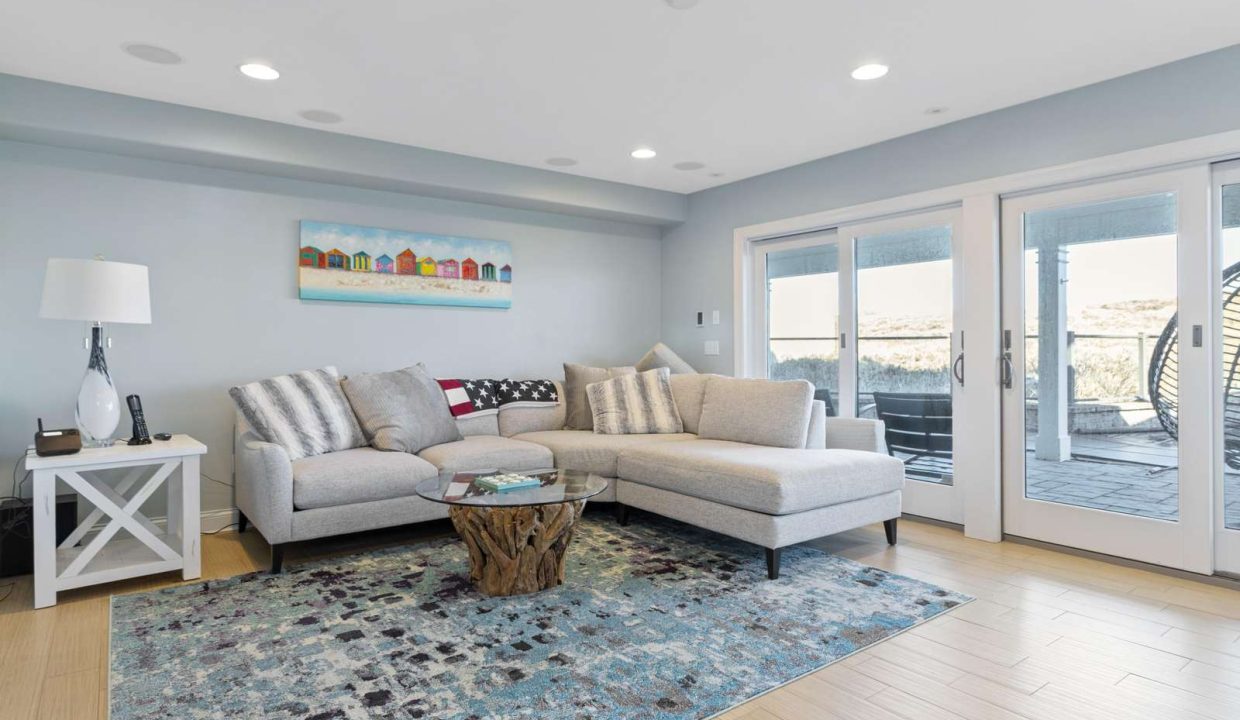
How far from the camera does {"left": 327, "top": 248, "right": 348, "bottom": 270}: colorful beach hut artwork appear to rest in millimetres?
4316

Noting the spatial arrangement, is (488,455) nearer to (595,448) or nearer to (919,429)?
(595,448)

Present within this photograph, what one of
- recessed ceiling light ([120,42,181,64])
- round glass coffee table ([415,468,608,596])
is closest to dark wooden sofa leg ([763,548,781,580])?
round glass coffee table ([415,468,608,596])

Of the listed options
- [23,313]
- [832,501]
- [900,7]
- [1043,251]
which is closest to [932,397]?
[1043,251]

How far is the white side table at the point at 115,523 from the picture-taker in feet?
9.05

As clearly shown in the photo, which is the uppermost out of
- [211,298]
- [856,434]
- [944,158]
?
[944,158]

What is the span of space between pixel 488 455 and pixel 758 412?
155 cm

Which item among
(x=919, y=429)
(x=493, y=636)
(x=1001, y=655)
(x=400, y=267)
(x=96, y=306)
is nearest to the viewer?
(x=1001, y=655)

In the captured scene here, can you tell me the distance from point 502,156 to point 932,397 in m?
3.07

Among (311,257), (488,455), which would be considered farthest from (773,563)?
(311,257)

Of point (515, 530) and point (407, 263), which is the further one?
point (407, 263)

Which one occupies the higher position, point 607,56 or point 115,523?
point 607,56

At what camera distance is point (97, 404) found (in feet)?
10.2

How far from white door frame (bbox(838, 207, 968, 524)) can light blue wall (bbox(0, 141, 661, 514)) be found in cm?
216

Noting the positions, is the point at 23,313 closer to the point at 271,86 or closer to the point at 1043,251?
the point at 271,86
